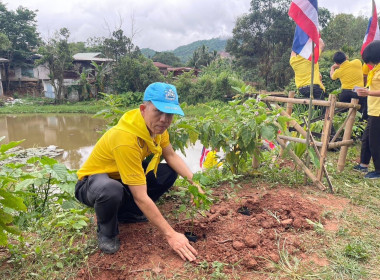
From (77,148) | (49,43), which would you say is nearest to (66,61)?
(49,43)

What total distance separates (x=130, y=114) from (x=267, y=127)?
1.34m

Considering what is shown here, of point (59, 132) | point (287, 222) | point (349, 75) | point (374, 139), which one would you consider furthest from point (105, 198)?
point (59, 132)

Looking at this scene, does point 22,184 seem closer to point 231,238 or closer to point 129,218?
point 129,218

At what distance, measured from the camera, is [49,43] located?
2159 cm

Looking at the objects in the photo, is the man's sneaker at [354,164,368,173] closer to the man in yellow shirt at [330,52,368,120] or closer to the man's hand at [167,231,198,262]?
the man in yellow shirt at [330,52,368,120]

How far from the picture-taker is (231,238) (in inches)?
80.1

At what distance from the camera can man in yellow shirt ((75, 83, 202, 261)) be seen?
177 cm

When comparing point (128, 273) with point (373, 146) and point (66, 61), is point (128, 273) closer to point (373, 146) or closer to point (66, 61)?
point (373, 146)

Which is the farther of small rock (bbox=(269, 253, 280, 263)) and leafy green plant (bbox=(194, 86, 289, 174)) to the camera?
leafy green plant (bbox=(194, 86, 289, 174))

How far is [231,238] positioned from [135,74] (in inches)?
781

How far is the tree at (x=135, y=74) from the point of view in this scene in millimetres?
20469

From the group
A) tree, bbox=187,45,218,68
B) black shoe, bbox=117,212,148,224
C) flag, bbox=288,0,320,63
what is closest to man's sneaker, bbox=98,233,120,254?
black shoe, bbox=117,212,148,224

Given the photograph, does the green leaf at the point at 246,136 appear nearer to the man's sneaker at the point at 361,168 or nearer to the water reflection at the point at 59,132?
the man's sneaker at the point at 361,168

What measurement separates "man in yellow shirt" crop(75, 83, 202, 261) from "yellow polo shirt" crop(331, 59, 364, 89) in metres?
4.14
